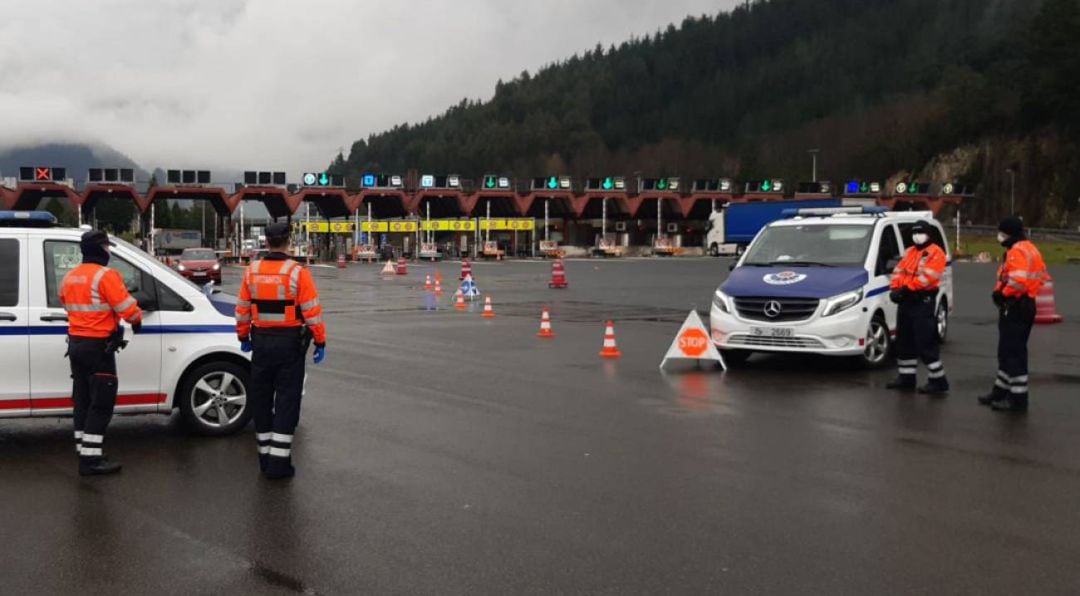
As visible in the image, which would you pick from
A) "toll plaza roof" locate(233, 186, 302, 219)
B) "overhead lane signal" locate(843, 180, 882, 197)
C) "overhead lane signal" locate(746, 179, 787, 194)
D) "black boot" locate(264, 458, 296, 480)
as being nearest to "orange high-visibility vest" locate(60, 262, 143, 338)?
"black boot" locate(264, 458, 296, 480)

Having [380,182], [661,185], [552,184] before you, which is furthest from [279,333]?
[661,185]

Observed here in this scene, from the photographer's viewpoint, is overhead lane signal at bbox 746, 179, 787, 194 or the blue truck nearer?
the blue truck

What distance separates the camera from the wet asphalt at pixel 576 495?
5.02 metres

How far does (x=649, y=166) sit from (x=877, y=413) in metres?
167

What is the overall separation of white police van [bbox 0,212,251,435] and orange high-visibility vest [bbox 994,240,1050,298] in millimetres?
7335

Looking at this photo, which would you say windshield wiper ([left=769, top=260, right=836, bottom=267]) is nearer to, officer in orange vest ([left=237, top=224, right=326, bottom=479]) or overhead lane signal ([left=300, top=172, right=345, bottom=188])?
officer in orange vest ([left=237, top=224, right=326, bottom=479])

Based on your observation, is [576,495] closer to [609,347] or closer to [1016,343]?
[1016,343]

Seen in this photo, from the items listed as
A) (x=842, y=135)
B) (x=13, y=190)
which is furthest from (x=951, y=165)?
A: (x=13, y=190)

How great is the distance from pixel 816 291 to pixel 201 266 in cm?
3004

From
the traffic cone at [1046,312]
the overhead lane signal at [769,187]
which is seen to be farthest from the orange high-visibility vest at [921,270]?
the overhead lane signal at [769,187]

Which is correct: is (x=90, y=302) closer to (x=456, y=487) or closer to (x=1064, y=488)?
(x=456, y=487)

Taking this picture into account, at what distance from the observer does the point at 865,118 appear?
6339 inches

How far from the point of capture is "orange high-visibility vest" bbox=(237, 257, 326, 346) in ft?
22.8

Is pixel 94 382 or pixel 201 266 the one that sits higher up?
pixel 201 266
